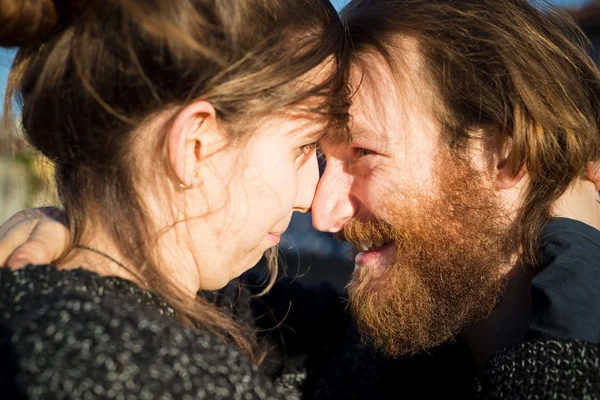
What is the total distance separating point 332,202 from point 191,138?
933mm

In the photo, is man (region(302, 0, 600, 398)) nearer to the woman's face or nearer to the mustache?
the mustache

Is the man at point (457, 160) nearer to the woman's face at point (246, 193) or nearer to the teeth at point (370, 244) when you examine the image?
the teeth at point (370, 244)

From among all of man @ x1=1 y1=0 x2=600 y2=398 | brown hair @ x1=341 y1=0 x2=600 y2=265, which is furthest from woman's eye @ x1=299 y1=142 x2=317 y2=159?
brown hair @ x1=341 y1=0 x2=600 y2=265

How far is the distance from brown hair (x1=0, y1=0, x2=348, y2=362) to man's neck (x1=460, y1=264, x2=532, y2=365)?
3.44 feet

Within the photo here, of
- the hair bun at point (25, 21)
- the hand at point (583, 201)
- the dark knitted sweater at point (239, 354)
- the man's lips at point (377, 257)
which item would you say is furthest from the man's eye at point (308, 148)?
the hand at point (583, 201)

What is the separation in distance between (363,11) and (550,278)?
1302 mm

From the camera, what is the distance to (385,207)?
7.90ft

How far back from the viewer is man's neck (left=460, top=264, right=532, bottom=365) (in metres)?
2.28

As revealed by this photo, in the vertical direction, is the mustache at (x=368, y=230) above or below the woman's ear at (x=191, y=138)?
below

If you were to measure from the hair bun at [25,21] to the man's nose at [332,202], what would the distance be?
120 cm

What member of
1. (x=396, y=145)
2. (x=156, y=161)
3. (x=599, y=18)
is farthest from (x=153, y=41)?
(x=599, y=18)

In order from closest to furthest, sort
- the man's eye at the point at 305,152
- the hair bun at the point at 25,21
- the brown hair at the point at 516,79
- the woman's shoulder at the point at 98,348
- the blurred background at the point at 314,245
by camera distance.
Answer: the woman's shoulder at the point at 98,348, the hair bun at the point at 25,21, the man's eye at the point at 305,152, the brown hair at the point at 516,79, the blurred background at the point at 314,245

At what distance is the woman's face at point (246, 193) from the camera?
1785 mm

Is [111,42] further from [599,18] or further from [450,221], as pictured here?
[599,18]
